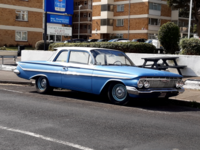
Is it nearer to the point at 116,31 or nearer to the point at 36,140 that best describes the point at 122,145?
the point at 36,140

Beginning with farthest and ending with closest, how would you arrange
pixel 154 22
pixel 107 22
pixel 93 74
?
pixel 107 22 → pixel 154 22 → pixel 93 74

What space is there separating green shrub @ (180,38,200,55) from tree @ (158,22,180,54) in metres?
1.88

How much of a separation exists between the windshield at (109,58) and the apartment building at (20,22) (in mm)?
37368

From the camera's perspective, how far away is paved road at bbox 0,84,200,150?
16.0 ft

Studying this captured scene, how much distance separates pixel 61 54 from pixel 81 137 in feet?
16.5

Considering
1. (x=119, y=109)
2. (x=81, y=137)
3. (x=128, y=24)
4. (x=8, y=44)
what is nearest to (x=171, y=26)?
(x=119, y=109)

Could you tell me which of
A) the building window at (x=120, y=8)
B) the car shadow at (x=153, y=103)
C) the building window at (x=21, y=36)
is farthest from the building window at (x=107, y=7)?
the car shadow at (x=153, y=103)

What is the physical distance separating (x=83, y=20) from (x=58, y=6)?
53.8m

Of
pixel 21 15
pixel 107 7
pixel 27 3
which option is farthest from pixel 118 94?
pixel 107 7

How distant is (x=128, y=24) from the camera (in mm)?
57125

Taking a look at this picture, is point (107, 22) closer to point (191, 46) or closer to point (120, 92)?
point (191, 46)

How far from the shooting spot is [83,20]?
73688 millimetres

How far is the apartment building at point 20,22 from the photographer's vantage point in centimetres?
4403

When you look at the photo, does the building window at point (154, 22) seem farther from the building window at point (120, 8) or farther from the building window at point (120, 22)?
the building window at point (120, 8)
